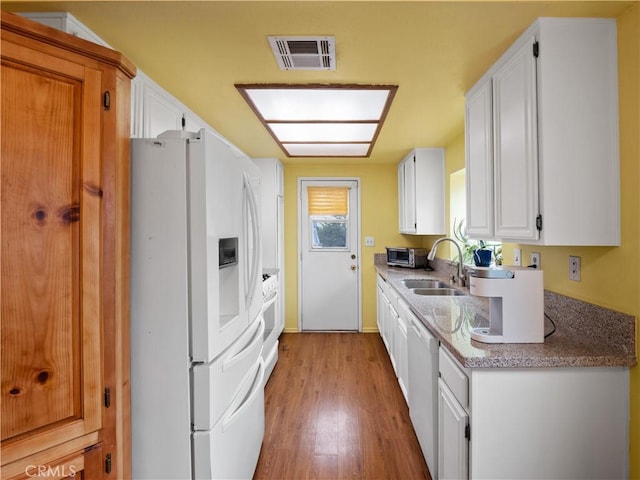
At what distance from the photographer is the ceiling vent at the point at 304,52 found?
139cm

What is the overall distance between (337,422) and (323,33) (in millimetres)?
2384

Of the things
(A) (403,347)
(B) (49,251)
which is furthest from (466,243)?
(B) (49,251)

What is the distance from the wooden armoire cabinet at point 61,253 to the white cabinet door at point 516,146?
1599mm

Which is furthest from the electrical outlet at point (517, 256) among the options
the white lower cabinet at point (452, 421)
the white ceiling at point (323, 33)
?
the white ceiling at point (323, 33)

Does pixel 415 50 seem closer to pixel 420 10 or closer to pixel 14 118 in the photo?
pixel 420 10

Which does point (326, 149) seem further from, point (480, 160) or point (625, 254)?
point (625, 254)

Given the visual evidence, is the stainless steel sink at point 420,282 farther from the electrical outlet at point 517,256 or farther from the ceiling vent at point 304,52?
the ceiling vent at point 304,52

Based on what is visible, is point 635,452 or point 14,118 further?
point 635,452

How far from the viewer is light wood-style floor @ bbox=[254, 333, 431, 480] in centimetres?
180

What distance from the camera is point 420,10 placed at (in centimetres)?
119

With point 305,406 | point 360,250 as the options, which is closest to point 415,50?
point 305,406

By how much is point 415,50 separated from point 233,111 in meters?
1.33

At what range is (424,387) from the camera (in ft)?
5.59

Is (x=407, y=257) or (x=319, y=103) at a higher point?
(x=319, y=103)
